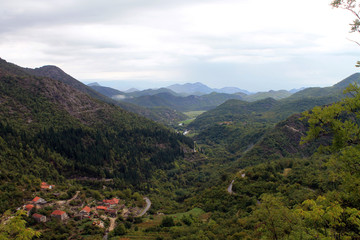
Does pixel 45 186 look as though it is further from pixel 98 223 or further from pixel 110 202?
pixel 98 223

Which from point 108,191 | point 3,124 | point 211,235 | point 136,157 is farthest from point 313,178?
point 3,124

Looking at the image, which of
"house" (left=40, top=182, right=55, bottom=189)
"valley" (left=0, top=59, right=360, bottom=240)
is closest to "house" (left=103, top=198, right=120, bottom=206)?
"valley" (left=0, top=59, right=360, bottom=240)

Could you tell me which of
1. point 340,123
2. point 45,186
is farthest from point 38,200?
point 340,123

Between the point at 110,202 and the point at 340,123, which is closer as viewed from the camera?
the point at 340,123

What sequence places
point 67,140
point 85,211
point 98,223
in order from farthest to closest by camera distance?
point 67,140 < point 85,211 < point 98,223

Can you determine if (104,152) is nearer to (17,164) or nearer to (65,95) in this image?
(17,164)

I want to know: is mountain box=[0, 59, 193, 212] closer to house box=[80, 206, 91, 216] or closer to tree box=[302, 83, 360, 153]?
house box=[80, 206, 91, 216]

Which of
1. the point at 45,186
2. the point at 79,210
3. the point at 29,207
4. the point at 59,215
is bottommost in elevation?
the point at 79,210
